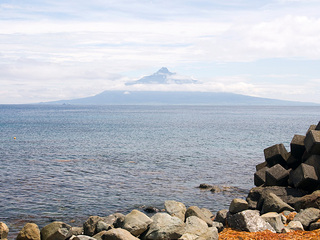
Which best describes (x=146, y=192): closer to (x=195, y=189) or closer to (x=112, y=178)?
(x=195, y=189)

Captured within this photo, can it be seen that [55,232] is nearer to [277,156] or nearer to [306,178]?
[306,178]

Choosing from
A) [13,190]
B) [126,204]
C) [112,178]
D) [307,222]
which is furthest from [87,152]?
[307,222]

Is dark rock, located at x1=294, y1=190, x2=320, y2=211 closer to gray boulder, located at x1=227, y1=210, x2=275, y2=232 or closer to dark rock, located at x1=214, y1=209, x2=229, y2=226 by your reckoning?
dark rock, located at x1=214, y1=209, x2=229, y2=226

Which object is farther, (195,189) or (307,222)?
(195,189)

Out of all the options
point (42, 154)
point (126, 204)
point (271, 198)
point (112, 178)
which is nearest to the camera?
point (271, 198)

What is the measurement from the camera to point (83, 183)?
2825 centimetres

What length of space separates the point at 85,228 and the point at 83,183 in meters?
12.9

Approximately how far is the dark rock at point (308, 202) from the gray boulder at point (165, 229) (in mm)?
7354

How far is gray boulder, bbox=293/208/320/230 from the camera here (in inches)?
613

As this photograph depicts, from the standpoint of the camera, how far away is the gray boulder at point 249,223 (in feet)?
49.4

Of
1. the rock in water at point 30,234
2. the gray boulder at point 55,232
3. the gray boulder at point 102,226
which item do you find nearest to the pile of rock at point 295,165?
the gray boulder at point 102,226

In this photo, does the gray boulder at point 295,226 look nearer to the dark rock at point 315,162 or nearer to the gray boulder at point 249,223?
the gray boulder at point 249,223

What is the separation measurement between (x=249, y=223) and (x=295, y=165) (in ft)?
32.0

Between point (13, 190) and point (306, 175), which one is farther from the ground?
point (306, 175)
